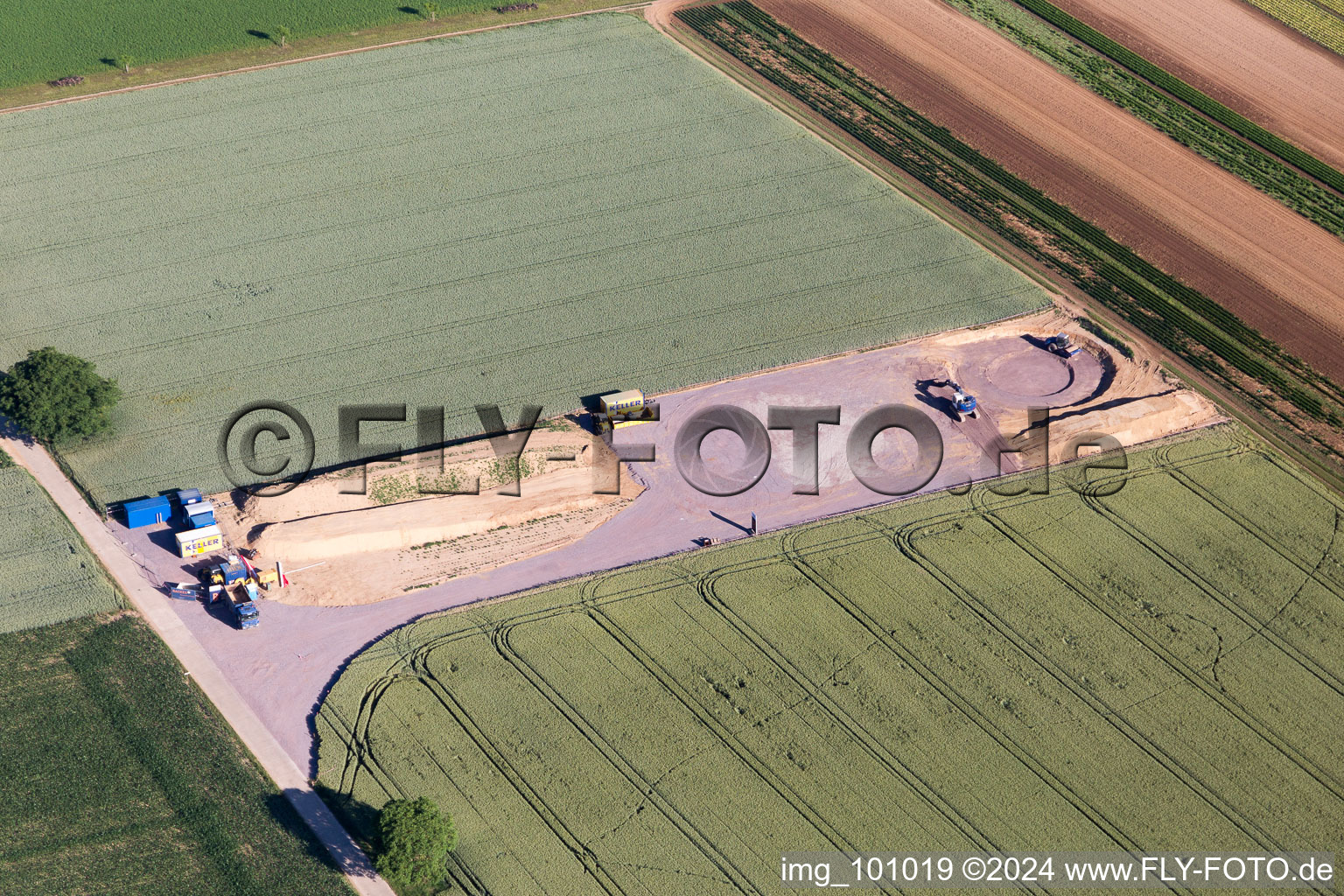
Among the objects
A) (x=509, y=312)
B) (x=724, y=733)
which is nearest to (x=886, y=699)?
(x=724, y=733)

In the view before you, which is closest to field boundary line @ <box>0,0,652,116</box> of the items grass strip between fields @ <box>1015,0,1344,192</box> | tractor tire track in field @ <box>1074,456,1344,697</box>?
grass strip between fields @ <box>1015,0,1344,192</box>

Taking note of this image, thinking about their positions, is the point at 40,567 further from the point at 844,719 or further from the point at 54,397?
the point at 844,719

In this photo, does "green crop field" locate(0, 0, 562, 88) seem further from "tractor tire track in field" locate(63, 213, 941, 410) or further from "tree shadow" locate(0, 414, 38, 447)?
"tree shadow" locate(0, 414, 38, 447)

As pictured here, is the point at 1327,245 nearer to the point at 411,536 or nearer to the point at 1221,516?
the point at 1221,516

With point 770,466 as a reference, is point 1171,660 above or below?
below

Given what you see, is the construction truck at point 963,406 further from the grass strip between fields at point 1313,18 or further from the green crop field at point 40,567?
the grass strip between fields at point 1313,18
